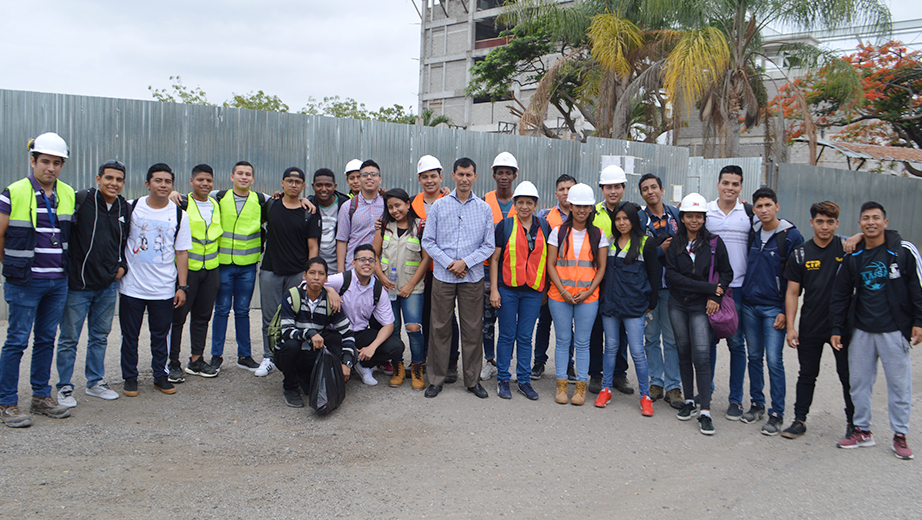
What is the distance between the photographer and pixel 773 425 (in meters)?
5.05

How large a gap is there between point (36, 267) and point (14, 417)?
1071 millimetres

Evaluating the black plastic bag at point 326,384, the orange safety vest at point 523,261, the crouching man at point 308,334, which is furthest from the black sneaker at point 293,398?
the orange safety vest at point 523,261

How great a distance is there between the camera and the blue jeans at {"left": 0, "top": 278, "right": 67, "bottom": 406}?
4562 mm

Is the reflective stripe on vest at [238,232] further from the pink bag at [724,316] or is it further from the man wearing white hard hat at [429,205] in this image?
the pink bag at [724,316]

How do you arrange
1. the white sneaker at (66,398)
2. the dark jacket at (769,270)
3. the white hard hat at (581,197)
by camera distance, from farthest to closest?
the white hard hat at (581,197) < the dark jacket at (769,270) < the white sneaker at (66,398)

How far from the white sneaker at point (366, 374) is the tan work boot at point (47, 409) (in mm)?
2306

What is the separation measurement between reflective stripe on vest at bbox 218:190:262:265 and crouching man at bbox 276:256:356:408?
35.3 inches

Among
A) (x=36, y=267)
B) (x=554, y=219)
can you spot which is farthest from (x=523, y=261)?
(x=36, y=267)

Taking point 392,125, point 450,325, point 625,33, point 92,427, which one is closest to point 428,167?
point 450,325

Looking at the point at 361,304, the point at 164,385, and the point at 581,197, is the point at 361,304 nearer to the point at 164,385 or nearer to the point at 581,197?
the point at 164,385

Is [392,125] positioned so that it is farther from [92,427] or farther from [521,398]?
[92,427]

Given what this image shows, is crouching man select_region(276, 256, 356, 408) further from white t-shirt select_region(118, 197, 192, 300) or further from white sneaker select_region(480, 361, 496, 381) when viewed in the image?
white sneaker select_region(480, 361, 496, 381)

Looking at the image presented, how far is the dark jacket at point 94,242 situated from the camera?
4.86m

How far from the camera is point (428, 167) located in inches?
235
